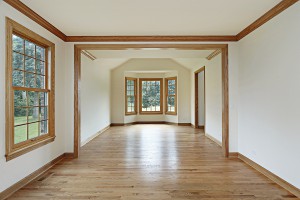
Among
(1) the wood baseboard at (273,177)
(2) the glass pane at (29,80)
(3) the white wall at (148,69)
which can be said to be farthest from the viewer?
(3) the white wall at (148,69)

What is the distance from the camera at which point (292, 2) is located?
2.58 meters

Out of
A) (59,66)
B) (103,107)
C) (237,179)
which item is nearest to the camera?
(237,179)

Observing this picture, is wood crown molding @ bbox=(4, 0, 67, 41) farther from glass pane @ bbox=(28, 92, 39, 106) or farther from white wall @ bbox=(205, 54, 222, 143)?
white wall @ bbox=(205, 54, 222, 143)

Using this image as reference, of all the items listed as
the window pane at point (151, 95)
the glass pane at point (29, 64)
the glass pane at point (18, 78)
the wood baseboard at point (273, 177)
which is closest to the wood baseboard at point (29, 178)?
the glass pane at point (18, 78)

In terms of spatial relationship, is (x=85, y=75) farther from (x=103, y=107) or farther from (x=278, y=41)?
(x=278, y=41)

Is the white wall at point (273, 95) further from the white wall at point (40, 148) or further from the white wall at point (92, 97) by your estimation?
the white wall at point (92, 97)

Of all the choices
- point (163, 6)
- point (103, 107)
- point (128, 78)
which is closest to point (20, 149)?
point (163, 6)

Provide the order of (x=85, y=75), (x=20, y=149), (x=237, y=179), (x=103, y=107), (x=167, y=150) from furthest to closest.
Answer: (x=103, y=107) → (x=85, y=75) → (x=167, y=150) → (x=237, y=179) → (x=20, y=149)

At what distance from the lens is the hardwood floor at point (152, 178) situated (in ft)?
8.53

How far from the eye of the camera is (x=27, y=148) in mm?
2939

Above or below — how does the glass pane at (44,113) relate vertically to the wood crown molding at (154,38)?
below

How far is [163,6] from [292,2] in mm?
1634

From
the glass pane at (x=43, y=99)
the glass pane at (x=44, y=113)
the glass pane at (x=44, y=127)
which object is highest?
the glass pane at (x=43, y=99)

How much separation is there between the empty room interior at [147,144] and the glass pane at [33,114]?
0.03 meters
